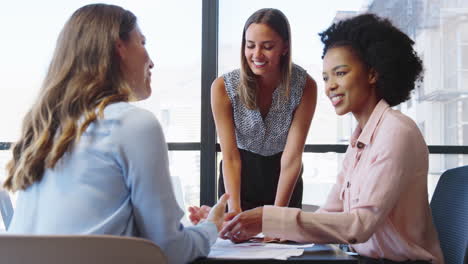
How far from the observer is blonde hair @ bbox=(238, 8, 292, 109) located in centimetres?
265

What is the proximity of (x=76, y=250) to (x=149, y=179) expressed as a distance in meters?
0.30

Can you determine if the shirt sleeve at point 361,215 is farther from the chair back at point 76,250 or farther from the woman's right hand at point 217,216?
the chair back at point 76,250

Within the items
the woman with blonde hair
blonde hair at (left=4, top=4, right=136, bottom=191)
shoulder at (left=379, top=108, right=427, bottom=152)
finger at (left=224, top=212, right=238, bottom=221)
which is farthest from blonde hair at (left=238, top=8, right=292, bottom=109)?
the woman with blonde hair

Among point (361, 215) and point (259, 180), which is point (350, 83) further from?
point (259, 180)

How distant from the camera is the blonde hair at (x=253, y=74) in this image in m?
2.65

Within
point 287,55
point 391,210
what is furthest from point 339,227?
point 287,55

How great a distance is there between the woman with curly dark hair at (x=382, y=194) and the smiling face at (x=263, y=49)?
973 mm

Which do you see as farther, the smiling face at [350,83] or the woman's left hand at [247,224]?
the smiling face at [350,83]

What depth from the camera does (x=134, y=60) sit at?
1.37m

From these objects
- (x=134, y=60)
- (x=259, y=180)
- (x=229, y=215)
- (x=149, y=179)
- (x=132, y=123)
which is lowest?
(x=259, y=180)

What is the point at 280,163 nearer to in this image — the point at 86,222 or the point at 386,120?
the point at 386,120

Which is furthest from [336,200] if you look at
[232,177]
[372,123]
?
[232,177]

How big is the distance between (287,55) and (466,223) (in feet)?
4.41

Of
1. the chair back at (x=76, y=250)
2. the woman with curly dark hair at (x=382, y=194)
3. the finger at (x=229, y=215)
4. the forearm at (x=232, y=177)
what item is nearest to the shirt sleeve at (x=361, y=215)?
the woman with curly dark hair at (x=382, y=194)
